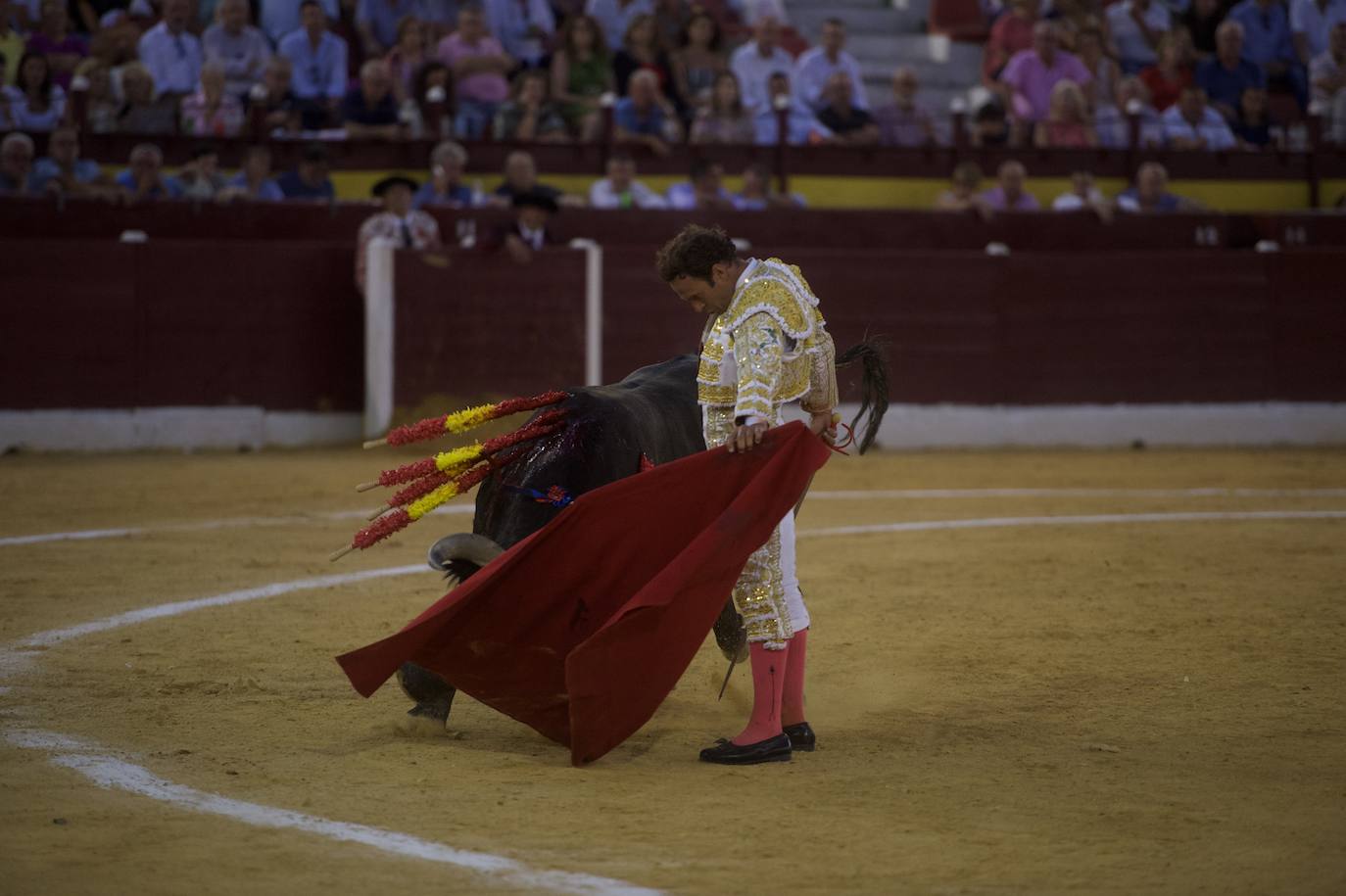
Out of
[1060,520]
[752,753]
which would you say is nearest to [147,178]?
[1060,520]

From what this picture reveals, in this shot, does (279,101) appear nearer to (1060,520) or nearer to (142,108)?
(142,108)

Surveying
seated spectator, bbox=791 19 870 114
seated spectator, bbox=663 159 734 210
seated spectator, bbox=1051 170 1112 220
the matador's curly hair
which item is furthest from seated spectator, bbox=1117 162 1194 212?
the matador's curly hair

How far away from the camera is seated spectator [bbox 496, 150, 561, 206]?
33.0ft

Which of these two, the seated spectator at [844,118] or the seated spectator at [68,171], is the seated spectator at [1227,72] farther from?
the seated spectator at [68,171]

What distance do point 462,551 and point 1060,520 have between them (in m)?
4.39

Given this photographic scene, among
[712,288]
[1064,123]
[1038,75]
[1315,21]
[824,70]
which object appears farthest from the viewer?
[1315,21]

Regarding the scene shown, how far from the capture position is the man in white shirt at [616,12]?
12.0 m

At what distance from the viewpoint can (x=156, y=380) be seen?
9805 mm

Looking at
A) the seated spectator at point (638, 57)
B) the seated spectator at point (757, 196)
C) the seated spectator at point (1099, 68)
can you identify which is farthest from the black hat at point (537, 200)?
the seated spectator at point (1099, 68)

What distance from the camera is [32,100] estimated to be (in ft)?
31.9

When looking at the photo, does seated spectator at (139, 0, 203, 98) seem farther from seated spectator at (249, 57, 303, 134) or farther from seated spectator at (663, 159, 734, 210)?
seated spectator at (663, 159, 734, 210)

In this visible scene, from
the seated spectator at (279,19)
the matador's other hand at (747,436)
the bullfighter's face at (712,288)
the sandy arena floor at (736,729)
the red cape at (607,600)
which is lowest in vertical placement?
the sandy arena floor at (736,729)

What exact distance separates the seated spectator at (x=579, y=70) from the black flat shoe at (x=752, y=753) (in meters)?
7.77

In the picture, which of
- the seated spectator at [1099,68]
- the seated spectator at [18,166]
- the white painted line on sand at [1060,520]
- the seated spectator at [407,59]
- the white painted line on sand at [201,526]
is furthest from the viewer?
the seated spectator at [1099,68]
